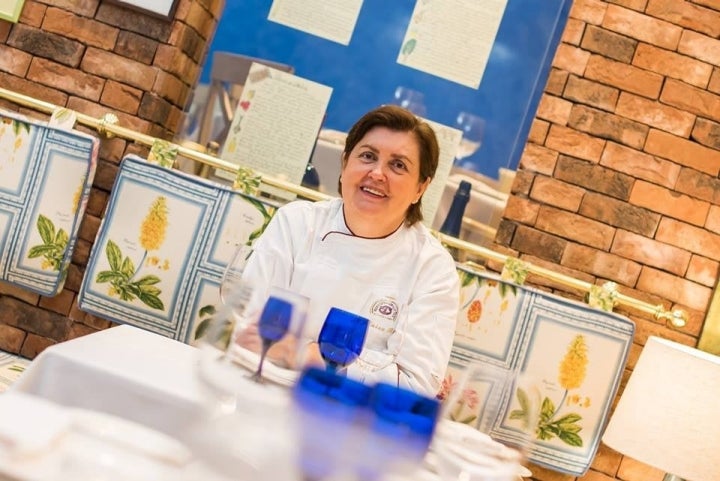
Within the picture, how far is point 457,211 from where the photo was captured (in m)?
2.66

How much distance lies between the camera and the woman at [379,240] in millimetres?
1963

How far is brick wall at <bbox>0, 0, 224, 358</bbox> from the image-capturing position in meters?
2.61

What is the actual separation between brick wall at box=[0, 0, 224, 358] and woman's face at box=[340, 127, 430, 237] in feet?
2.92

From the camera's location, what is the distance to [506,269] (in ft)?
8.02

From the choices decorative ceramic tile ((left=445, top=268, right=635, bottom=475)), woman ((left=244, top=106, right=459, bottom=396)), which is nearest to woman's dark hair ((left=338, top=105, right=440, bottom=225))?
woman ((left=244, top=106, right=459, bottom=396))

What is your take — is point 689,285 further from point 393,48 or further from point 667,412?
point 393,48

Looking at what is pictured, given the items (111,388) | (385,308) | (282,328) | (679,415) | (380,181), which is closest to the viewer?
(282,328)

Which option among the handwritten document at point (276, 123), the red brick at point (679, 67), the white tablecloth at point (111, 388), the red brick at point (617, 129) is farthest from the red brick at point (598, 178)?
the white tablecloth at point (111, 388)

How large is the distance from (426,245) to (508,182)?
67 cm

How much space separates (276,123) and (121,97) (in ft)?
1.74

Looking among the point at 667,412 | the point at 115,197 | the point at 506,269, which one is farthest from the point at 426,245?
the point at 115,197

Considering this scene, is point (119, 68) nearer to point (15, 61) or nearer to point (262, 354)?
point (15, 61)

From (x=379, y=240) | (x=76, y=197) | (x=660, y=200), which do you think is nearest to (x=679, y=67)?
(x=660, y=200)

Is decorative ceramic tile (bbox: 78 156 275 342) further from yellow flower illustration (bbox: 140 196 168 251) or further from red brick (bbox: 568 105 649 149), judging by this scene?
red brick (bbox: 568 105 649 149)
